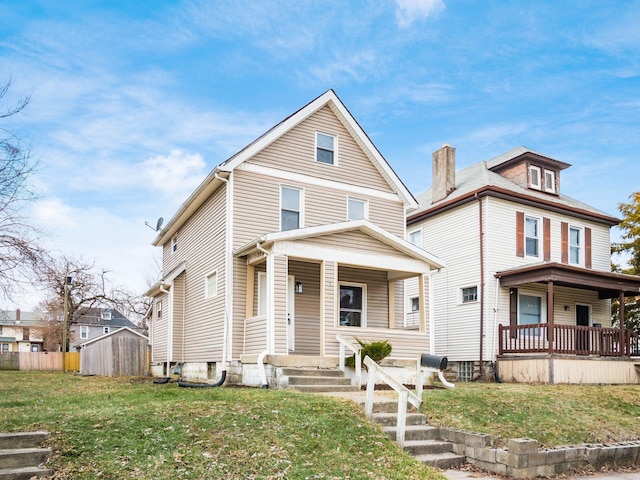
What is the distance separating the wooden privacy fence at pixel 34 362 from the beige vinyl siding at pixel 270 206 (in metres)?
24.6

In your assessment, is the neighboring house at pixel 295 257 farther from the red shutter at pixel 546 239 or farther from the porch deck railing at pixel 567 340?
the red shutter at pixel 546 239

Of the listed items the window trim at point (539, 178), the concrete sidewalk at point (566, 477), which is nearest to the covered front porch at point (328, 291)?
the concrete sidewalk at point (566, 477)

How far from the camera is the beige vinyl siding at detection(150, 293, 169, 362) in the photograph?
1972 cm

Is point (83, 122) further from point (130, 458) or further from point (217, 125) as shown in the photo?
point (130, 458)

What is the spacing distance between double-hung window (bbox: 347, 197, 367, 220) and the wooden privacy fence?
24.7 m

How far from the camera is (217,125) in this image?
1558 centimetres

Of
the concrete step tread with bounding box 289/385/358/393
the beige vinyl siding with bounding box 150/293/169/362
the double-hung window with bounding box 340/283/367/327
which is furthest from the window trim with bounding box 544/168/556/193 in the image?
the beige vinyl siding with bounding box 150/293/169/362

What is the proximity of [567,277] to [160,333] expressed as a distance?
44.7 feet

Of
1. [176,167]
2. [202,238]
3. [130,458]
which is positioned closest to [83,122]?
[202,238]

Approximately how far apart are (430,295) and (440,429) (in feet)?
23.6

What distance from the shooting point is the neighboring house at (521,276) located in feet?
60.6

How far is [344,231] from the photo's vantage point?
14641 millimetres

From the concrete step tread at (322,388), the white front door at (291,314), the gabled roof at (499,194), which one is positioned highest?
the gabled roof at (499,194)

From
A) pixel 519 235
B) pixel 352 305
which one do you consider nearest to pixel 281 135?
pixel 352 305
